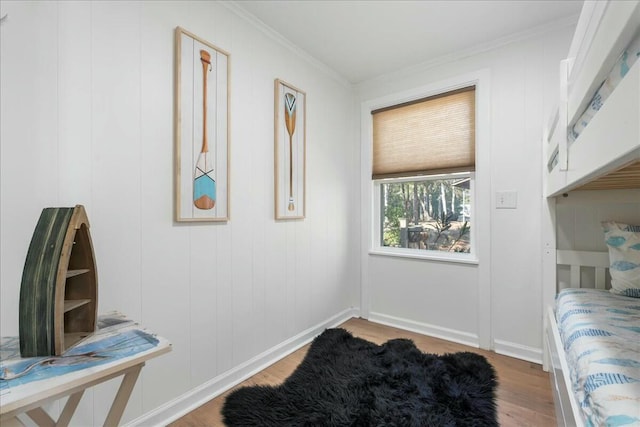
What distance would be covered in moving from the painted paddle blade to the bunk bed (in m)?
1.59

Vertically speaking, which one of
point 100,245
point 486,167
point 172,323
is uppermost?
point 486,167

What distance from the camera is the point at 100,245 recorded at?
1289mm

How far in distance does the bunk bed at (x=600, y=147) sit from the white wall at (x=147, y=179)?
1.61 m

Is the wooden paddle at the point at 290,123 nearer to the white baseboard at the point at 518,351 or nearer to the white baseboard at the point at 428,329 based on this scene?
the white baseboard at the point at 428,329

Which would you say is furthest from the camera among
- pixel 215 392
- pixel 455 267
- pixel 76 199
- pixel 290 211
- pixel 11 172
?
pixel 455 267

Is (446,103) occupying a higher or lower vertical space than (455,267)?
higher

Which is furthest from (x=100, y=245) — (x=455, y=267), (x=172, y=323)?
(x=455, y=267)

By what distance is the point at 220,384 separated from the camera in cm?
176

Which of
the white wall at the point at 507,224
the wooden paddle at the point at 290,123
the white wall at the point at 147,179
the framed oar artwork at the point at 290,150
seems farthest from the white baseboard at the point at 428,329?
the wooden paddle at the point at 290,123

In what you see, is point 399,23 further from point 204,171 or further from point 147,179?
point 147,179

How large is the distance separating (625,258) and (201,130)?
7.77ft

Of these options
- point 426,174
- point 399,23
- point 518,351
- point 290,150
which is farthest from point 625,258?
point 290,150

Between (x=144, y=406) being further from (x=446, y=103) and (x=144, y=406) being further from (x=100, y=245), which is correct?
(x=446, y=103)

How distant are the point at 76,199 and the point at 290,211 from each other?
1.29 m
